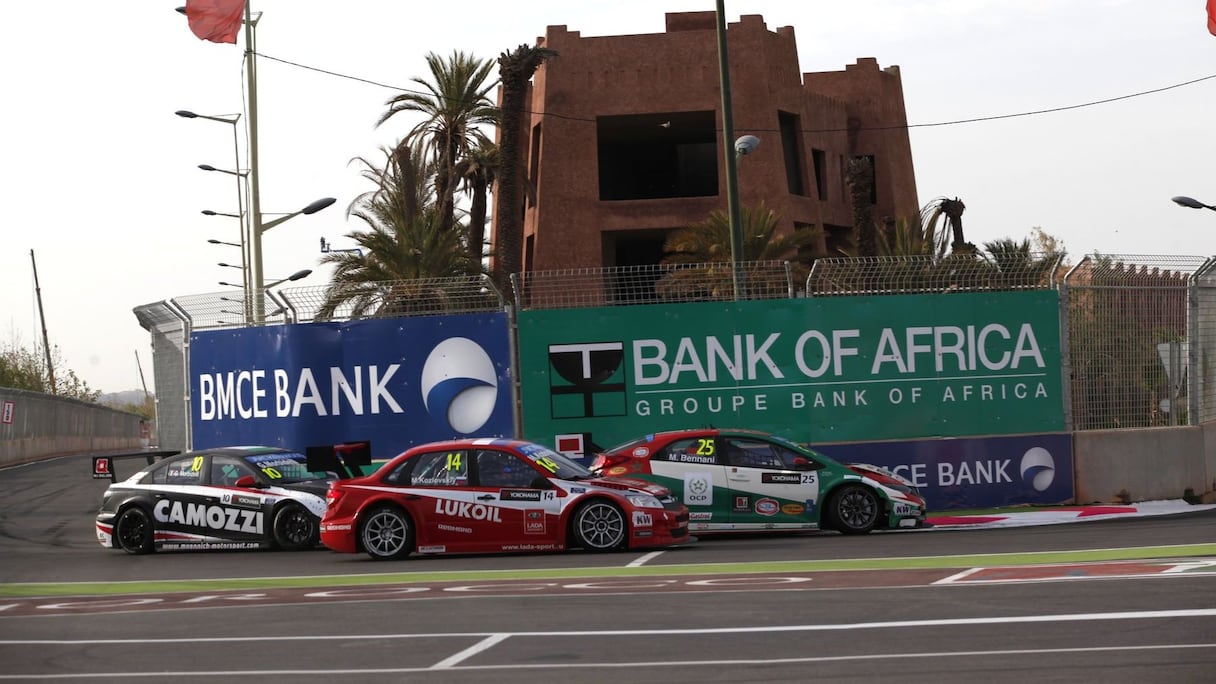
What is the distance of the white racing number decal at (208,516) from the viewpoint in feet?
56.0

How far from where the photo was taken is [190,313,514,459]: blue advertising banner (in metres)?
19.2

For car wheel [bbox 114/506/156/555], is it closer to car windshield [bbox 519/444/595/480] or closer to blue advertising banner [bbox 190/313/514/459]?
blue advertising banner [bbox 190/313/514/459]

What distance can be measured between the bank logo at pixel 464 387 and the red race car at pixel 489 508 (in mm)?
3611

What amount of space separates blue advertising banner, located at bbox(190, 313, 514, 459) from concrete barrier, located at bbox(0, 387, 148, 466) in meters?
26.2

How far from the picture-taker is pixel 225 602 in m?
12.2

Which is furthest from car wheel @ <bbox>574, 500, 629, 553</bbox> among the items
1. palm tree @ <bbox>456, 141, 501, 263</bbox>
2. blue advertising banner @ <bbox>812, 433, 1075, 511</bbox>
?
palm tree @ <bbox>456, 141, 501, 263</bbox>

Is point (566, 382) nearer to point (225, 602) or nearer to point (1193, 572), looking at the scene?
point (225, 602)

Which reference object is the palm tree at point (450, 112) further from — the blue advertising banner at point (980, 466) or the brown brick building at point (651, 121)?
the blue advertising banner at point (980, 466)

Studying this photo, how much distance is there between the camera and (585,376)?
1900 centimetres

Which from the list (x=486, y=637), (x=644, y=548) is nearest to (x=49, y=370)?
(x=644, y=548)

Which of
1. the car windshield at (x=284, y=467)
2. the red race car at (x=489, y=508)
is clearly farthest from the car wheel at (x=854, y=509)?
the car windshield at (x=284, y=467)

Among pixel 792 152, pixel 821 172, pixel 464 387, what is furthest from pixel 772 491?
pixel 821 172

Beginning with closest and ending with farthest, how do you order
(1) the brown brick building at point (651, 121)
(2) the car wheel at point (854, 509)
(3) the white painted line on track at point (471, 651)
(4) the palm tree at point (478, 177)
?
1. (3) the white painted line on track at point (471, 651)
2. (2) the car wheel at point (854, 509)
3. (4) the palm tree at point (478, 177)
4. (1) the brown brick building at point (651, 121)

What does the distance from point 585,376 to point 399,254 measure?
15.1 metres
